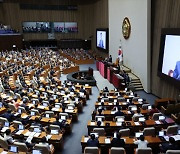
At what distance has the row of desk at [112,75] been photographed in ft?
56.5

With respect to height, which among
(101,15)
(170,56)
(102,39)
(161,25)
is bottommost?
(170,56)

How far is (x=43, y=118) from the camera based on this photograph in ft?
36.8

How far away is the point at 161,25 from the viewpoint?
50.9ft

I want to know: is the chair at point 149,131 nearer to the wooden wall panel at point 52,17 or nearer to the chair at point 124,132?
the chair at point 124,132

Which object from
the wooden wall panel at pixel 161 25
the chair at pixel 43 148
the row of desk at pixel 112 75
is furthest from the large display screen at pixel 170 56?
the chair at pixel 43 148

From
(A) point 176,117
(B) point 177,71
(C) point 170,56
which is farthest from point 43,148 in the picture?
(C) point 170,56

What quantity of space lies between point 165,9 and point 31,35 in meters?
28.6

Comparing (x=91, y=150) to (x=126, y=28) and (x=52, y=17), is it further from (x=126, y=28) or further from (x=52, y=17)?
(x=52, y=17)

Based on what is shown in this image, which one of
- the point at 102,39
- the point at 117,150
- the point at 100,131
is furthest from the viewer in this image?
the point at 102,39

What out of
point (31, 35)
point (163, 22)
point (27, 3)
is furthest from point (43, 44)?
point (163, 22)

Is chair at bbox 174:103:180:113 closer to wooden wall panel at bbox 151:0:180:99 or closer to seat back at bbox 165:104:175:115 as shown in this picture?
seat back at bbox 165:104:175:115

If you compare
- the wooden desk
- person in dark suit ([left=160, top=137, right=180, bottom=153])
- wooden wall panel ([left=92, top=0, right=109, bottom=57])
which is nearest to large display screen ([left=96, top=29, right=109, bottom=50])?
wooden wall panel ([left=92, top=0, right=109, bottom=57])

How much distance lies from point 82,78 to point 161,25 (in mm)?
9625

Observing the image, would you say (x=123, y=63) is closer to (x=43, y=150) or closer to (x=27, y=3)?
(x=43, y=150)
